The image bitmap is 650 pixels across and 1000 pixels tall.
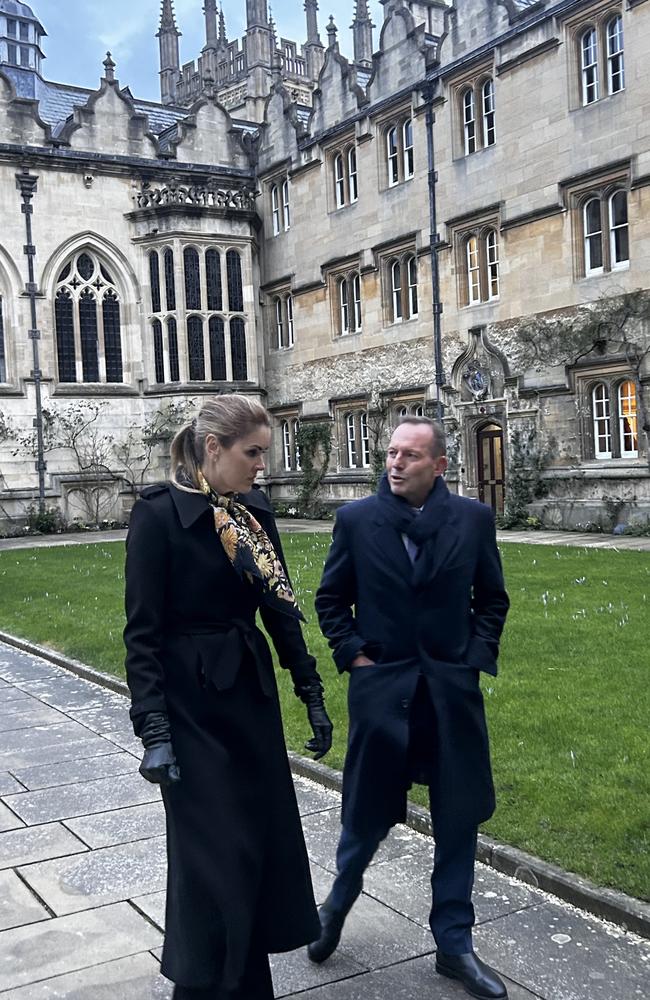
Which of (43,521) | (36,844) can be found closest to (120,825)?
(36,844)

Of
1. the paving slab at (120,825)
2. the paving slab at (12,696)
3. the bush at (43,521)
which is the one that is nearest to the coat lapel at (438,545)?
the paving slab at (120,825)

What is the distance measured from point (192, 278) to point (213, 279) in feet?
2.10

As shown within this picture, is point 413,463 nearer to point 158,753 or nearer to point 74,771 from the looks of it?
point 158,753

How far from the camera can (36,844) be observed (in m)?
4.58

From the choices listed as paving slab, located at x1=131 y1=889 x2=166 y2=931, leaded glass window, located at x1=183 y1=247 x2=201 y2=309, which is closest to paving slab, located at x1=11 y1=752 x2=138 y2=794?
paving slab, located at x1=131 y1=889 x2=166 y2=931

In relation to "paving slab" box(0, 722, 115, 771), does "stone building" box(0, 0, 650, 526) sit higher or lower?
higher

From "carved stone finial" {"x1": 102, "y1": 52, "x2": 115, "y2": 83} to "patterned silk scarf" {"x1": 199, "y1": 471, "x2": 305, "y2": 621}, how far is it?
27.7m

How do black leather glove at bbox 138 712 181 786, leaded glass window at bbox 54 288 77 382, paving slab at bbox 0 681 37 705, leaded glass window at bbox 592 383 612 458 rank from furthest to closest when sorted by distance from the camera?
leaded glass window at bbox 54 288 77 382 → leaded glass window at bbox 592 383 612 458 → paving slab at bbox 0 681 37 705 → black leather glove at bbox 138 712 181 786

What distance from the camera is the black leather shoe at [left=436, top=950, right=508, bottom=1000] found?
10.1 feet

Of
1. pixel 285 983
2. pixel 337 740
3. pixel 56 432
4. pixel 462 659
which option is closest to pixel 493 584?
pixel 462 659

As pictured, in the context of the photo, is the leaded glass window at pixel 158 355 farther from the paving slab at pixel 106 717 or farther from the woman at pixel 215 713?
the woman at pixel 215 713

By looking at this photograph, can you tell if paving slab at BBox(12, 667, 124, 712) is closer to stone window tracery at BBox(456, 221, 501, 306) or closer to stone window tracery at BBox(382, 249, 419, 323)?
stone window tracery at BBox(456, 221, 501, 306)

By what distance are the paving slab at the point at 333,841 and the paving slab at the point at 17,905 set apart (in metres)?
1.16

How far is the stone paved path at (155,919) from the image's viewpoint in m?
3.23
